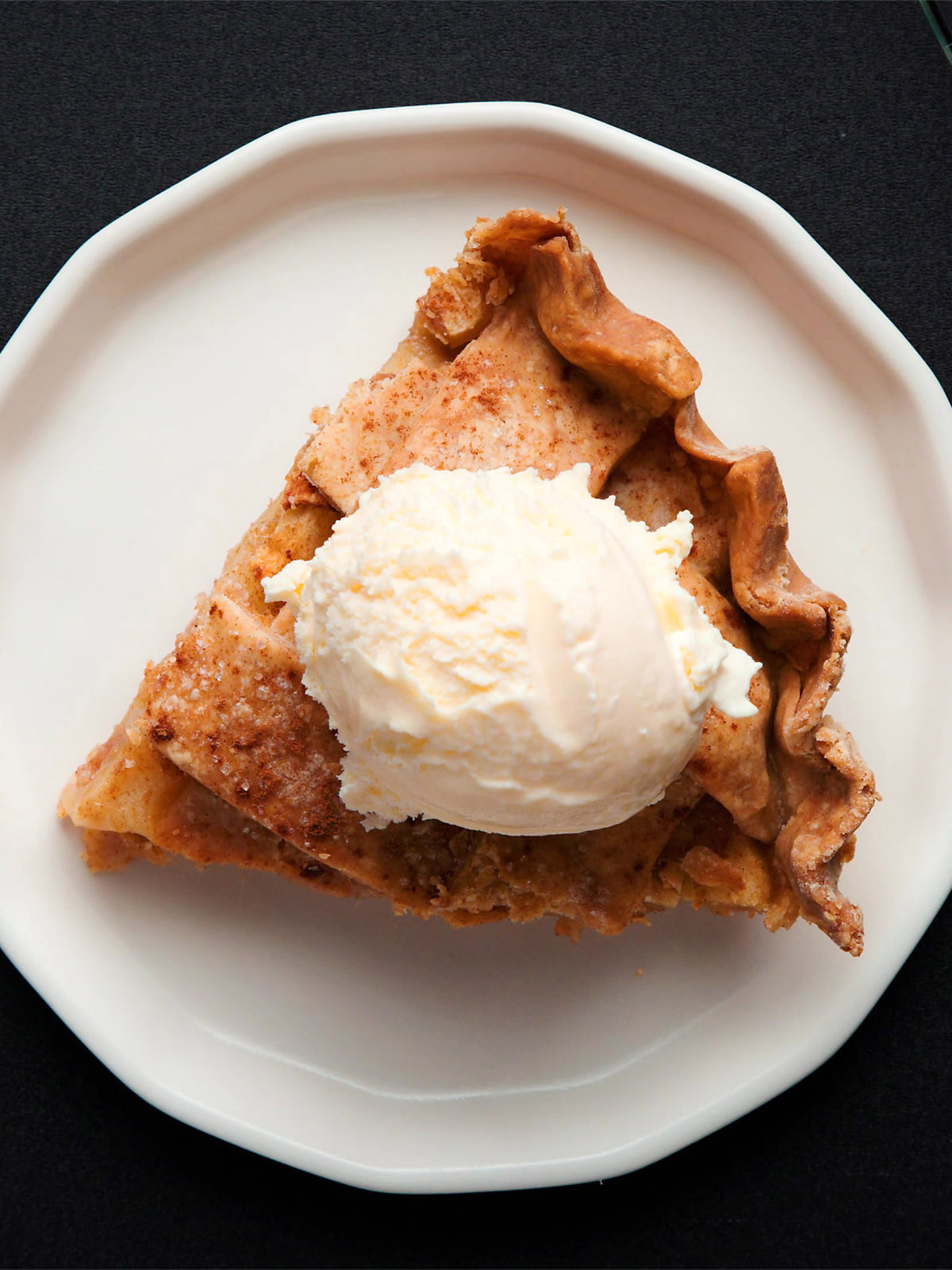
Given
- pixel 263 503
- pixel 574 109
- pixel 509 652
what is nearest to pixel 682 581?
pixel 509 652

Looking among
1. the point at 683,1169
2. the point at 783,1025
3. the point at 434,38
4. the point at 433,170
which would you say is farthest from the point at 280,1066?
the point at 434,38

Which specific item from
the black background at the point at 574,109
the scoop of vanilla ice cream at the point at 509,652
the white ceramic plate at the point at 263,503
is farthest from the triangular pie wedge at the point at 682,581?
the black background at the point at 574,109

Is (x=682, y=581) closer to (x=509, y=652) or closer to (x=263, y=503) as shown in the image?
(x=509, y=652)

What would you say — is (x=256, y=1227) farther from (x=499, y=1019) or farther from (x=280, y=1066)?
(x=499, y=1019)

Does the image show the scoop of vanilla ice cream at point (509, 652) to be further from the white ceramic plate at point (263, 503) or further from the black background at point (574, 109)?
the black background at point (574, 109)

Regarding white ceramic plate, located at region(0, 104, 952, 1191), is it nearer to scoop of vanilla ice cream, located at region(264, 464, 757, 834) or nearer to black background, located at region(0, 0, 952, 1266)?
black background, located at region(0, 0, 952, 1266)

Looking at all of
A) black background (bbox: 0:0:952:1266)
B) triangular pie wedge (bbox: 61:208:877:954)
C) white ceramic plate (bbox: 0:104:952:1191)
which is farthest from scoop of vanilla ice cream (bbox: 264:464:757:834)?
black background (bbox: 0:0:952:1266)
